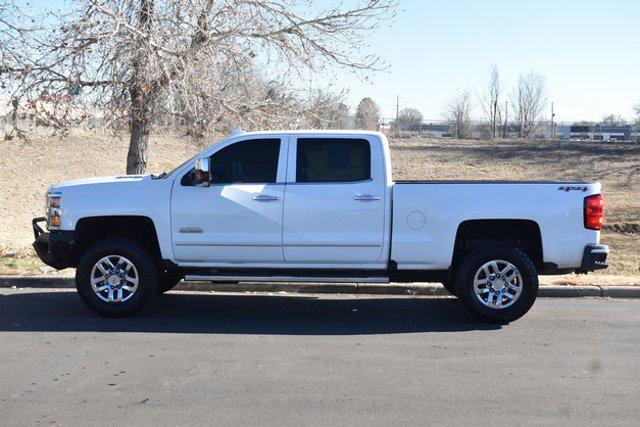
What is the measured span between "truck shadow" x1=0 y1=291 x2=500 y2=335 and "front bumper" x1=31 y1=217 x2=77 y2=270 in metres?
0.59

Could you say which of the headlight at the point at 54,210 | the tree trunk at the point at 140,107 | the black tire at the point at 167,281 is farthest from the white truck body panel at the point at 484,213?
the tree trunk at the point at 140,107

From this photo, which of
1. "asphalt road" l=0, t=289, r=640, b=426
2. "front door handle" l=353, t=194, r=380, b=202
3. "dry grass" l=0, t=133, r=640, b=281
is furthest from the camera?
"dry grass" l=0, t=133, r=640, b=281

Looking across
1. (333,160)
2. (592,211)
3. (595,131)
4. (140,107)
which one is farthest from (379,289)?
(595,131)

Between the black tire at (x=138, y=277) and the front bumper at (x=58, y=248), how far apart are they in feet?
0.78

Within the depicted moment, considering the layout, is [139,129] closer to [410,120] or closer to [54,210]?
[54,210]

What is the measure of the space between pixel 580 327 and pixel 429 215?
1.99 m

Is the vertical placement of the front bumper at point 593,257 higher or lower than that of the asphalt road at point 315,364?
higher

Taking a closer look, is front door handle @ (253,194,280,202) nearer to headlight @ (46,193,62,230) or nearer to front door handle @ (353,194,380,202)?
front door handle @ (353,194,380,202)

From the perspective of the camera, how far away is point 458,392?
585 centimetres

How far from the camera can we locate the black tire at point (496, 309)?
323 inches

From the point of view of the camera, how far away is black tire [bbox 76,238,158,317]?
8352 millimetres

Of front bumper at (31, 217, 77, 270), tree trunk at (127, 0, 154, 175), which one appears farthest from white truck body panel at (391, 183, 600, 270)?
tree trunk at (127, 0, 154, 175)

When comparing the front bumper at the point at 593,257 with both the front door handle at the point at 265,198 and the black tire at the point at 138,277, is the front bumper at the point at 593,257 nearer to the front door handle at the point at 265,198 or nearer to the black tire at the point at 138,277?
the front door handle at the point at 265,198

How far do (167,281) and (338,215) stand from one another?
251cm
